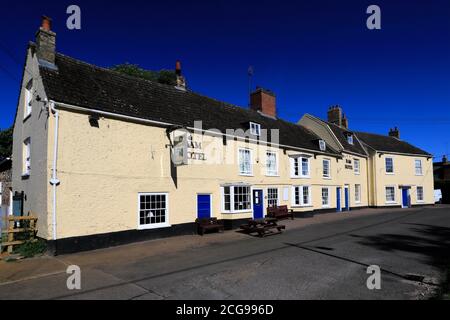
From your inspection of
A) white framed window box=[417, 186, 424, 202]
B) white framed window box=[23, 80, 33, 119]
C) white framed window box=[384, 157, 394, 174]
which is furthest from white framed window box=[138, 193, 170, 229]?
white framed window box=[417, 186, 424, 202]

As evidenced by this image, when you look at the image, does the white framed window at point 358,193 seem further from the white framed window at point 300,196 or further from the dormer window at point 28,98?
the dormer window at point 28,98

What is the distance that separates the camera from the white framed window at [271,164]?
21812 millimetres

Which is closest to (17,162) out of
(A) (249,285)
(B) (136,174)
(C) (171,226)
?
(B) (136,174)

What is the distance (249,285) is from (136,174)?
8.60 m

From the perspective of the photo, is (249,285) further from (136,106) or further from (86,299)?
(136,106)

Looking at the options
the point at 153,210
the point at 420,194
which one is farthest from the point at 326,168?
the point at 153,210

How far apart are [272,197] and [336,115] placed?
1952 cm

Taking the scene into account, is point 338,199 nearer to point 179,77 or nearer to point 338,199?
point 338,199

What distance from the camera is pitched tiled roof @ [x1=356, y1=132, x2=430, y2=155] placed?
117 feet

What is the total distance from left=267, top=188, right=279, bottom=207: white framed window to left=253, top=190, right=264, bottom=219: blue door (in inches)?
33.3

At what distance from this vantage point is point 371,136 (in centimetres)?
3862

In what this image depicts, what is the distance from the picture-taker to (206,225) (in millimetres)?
16594

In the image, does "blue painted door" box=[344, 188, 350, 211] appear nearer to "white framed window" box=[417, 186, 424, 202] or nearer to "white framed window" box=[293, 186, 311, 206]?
"white framed window" box=[293, 186, 311, 206]

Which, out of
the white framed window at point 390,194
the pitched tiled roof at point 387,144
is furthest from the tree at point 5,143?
the white framed window at point 390,194
